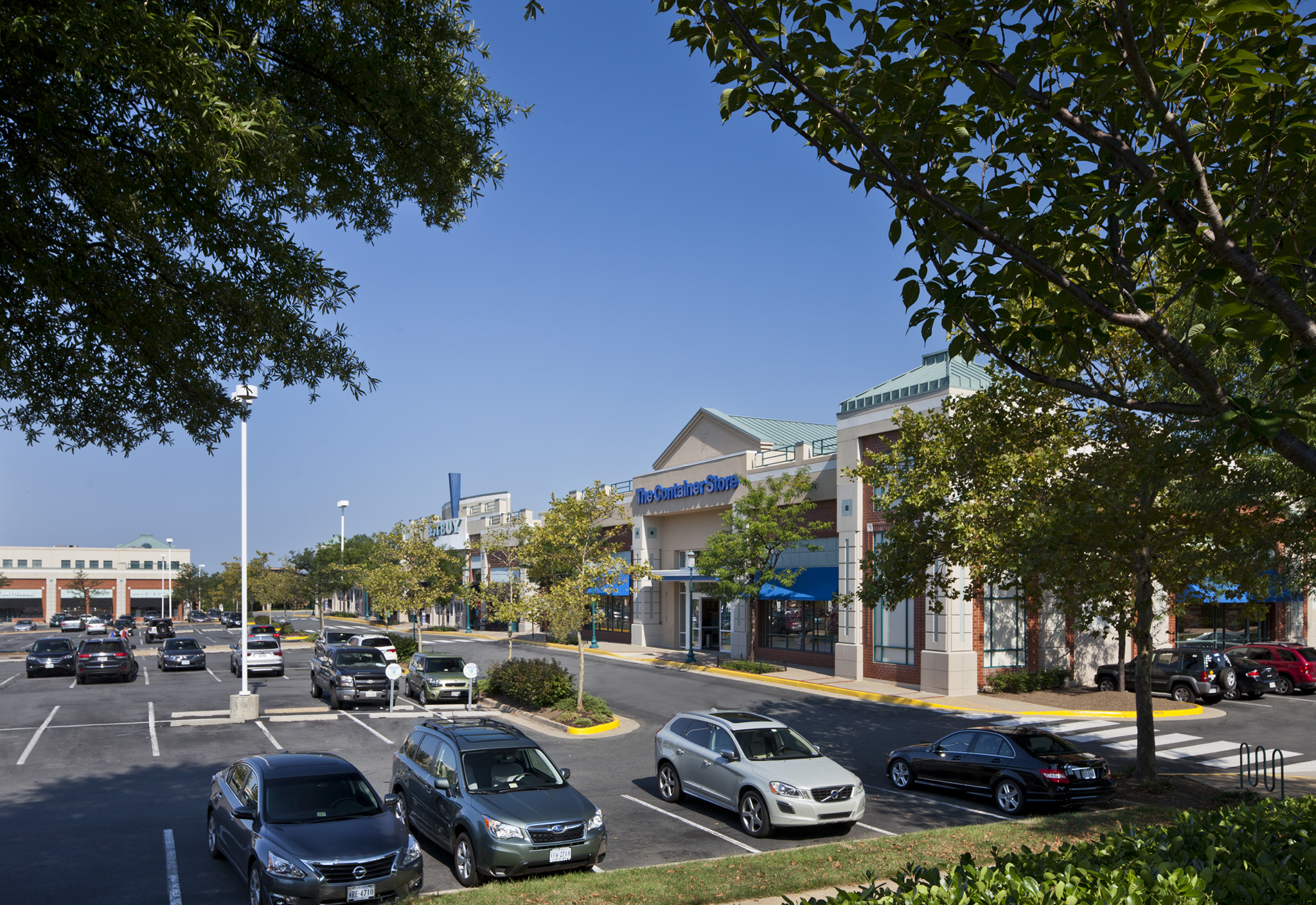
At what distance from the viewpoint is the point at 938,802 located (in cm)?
1582

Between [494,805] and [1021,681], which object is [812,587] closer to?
[1021,681]

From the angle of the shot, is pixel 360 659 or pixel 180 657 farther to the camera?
pixel 180 657

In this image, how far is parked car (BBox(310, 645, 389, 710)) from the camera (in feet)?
84.7

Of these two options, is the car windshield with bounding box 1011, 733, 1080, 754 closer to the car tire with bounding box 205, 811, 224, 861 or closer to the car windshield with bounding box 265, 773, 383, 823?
the car windshield with bounding box 265, 773, 383, 823

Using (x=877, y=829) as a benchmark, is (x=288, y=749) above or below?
below

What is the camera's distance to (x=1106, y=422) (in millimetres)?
16703

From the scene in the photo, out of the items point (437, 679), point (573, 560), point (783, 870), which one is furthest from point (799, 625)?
point (783, 870)

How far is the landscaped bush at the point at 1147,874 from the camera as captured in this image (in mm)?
4922

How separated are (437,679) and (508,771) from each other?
635 inches

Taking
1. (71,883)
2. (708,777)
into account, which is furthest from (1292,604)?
(71,883)

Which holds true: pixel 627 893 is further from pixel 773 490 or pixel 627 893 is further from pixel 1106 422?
pixel 773 490

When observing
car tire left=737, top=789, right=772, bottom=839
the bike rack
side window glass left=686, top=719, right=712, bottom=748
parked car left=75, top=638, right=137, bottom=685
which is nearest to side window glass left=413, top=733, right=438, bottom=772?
side window glass left=686, top=719, right=712, bottom=748

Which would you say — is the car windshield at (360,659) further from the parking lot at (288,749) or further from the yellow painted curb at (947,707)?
the yellow painted curb at (947,707)

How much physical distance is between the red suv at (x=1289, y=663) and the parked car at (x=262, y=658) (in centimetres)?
3428
